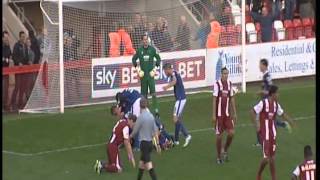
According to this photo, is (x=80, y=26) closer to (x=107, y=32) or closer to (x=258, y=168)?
(x=107, y=32)

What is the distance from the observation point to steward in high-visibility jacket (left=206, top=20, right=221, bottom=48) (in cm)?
2961

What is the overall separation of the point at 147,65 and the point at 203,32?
5.58m

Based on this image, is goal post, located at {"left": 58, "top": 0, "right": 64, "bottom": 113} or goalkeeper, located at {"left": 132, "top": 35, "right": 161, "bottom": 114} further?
goal post, located at {"left": 58, "top": 0, "right": 64, "bottom": 113}

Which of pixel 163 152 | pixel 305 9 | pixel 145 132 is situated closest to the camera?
pixel 145 132

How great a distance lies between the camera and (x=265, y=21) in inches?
1278

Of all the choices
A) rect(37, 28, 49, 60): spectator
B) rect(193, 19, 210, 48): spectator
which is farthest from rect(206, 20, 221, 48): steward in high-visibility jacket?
rect(37, 28, 49, 60): spectator

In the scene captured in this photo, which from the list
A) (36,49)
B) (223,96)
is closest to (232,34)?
(36,49)

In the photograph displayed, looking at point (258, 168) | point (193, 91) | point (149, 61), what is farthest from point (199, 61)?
point (258, 168)

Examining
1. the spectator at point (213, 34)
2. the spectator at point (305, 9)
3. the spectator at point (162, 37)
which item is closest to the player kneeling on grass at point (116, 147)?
the spectator at point (162, 37)

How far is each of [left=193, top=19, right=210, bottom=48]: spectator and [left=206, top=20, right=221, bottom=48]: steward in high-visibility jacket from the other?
0.10 meters

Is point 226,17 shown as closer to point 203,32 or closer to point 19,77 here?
point 203,32

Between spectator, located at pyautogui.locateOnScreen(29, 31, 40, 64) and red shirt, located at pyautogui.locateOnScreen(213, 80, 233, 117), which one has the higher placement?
spectator, located at pyautogui.locateOnScreen(29, 31, 40, 64)

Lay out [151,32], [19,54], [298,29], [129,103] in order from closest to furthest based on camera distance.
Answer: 1. [129,103]
2. [19,54]
3. [151,32]
4. [298,29]

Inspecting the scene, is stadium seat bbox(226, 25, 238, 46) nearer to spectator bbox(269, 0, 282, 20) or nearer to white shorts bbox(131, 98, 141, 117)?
spectator bbox(269, 0, 282, 20)
